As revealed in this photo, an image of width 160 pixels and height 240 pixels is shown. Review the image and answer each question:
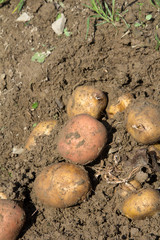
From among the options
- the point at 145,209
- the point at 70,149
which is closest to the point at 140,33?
the point at 70,149

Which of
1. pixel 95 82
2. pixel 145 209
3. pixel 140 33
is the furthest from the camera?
pixel 95 82

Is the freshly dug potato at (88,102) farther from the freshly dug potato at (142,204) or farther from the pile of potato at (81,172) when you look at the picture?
the freshly dug potato at (142,204)

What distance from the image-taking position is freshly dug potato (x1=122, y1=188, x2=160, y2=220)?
241 centimetres

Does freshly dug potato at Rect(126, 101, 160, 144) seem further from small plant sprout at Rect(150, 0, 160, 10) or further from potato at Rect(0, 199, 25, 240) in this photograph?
potato at Rect(0, 199, 25, 240)

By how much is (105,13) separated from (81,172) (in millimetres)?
1946

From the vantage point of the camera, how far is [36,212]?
274 centimetres

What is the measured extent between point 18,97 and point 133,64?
58.0 inches

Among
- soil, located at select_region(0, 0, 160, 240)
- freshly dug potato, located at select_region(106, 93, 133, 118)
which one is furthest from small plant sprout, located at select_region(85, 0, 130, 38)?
freshly dug potato, located at select_region(106, 93, 133, 118)

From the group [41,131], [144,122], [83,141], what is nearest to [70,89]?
[41,131]

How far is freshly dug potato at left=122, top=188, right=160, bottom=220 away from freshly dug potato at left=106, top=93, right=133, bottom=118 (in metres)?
0.96

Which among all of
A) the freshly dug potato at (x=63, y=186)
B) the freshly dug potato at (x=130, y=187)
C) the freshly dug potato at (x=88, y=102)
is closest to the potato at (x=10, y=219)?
the freshly dug potato at (x=63, y=186)

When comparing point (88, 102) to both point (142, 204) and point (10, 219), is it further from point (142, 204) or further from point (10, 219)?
point (10, 219)

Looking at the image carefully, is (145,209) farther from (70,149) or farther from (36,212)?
(36,212)

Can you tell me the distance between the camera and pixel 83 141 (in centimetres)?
261
